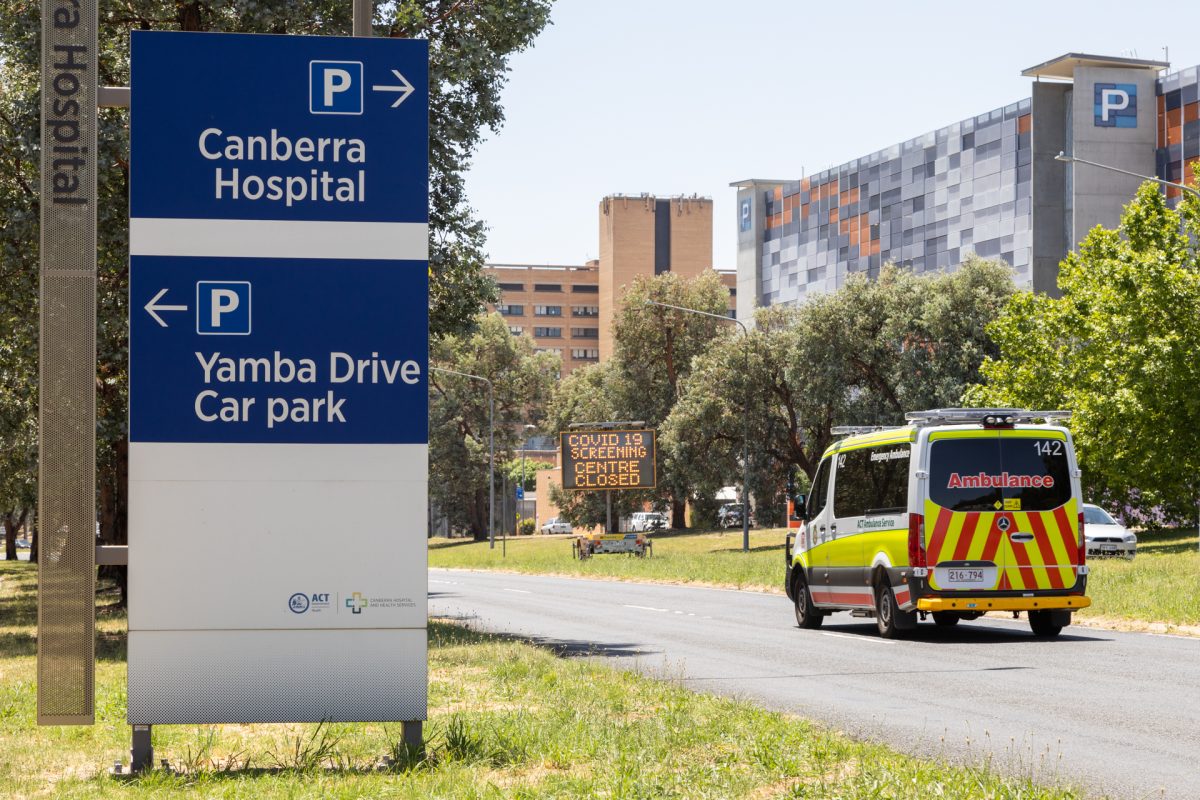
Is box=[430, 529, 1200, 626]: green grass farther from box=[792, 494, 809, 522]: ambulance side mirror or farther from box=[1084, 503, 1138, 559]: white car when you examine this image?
box=[792, 494, 809, 522]: ambulance side mirror

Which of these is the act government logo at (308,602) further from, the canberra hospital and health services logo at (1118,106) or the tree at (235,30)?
the canberra hospital and health services logo at (1118,106)

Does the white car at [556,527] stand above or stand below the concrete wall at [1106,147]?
below

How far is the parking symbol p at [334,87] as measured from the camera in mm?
8852

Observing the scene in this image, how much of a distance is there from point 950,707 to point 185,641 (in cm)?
596

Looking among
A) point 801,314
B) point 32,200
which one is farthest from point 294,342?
point 801,314

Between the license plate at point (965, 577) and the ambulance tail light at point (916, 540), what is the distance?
9.6 inches

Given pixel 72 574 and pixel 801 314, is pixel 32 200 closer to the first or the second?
pixel 72 574

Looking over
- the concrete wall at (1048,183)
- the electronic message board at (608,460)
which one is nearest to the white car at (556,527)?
the concrete wall at (1048,183)

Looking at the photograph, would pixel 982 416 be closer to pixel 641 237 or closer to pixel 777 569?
pixel 777 569

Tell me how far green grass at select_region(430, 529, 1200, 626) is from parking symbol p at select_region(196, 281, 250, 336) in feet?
48.2

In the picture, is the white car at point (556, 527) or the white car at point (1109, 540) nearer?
the white car at point (1109, 540)

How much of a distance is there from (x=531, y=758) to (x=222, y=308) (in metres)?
3.01

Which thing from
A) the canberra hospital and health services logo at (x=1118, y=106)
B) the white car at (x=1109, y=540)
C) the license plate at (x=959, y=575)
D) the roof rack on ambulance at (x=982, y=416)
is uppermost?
the canberra hospital and health services logo at (x=1118, y=106)

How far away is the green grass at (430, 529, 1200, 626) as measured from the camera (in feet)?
71.3
